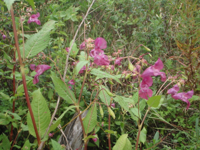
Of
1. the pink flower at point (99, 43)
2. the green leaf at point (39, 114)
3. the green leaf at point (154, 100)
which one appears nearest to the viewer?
the green leaf at point (39, 114)

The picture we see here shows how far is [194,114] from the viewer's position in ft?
5.39

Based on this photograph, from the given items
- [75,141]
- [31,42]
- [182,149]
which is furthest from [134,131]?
[31,42]

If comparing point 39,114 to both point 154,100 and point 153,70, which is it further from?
point 153,70

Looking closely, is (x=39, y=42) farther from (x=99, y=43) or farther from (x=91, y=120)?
(x=91, y=120)

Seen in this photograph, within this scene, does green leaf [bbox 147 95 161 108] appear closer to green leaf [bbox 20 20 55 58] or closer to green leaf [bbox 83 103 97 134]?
green leaf [bbox 83 103 97 134]

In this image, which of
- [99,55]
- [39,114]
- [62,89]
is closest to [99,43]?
[99,55]

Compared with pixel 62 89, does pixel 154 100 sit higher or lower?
lower

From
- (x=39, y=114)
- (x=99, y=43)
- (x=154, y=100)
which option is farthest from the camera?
(x=99, y=43)

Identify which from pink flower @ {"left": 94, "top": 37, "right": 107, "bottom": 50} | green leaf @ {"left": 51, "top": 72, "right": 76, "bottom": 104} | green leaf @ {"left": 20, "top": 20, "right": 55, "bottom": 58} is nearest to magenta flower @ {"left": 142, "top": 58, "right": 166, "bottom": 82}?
pink flower @ {"left": 94, "top": 37, "right": 107, "bottom": 50}

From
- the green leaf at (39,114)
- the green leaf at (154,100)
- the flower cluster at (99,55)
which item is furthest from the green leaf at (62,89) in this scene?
the green leaf at (154,100)

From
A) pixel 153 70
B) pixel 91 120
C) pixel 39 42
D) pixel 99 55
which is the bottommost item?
pixel 91 120

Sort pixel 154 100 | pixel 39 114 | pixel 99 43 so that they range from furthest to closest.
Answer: pixel 99 43
pixel 154 100
pixel 39 114

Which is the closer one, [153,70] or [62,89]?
[62,89]

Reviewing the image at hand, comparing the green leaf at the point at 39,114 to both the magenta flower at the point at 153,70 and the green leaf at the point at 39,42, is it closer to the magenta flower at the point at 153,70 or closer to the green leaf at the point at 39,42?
the green leaf at the point at 39,42
